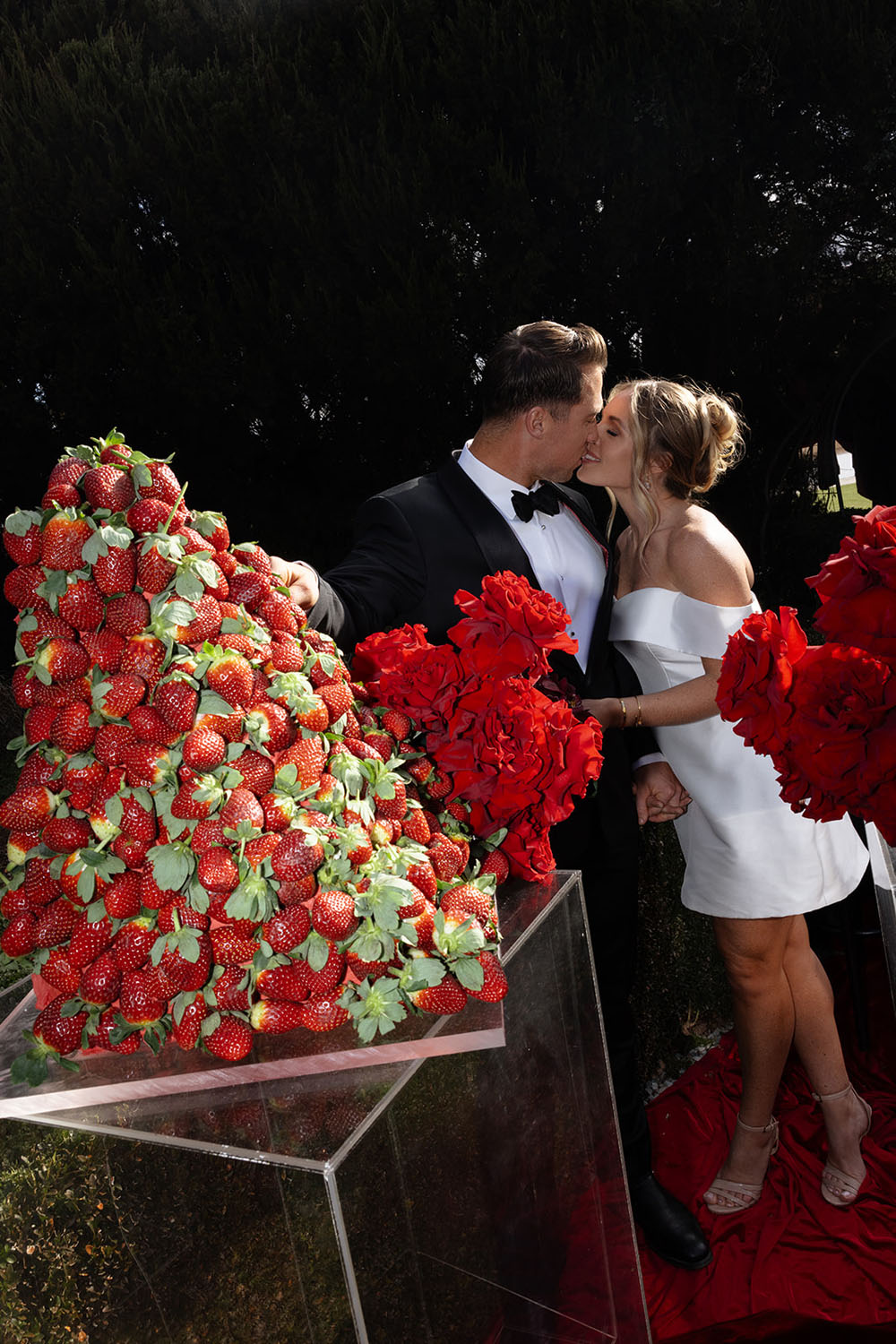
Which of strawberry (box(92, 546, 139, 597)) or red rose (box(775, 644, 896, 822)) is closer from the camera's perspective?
strawberry (box(92, 546, 139, 597))

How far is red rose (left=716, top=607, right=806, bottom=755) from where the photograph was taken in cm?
135

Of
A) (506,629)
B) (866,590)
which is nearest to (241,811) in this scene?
(506,629)

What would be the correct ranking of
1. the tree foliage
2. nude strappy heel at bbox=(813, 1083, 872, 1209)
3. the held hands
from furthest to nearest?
the tree foliage < nude strappy heel at bbox=(813, 1083, 872, 1209) < the held hands

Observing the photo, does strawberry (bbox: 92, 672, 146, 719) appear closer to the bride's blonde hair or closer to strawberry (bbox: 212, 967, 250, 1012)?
strawberry (bbox: 212, 967, 250, 1012)

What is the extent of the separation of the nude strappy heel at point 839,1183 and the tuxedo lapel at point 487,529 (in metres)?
1.45

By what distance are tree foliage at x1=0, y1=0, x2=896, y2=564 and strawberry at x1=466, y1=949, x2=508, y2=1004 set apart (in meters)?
3.04

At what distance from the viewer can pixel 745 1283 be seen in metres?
2.13

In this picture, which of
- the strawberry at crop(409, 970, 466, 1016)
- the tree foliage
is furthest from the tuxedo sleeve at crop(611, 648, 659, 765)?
the tree foliage

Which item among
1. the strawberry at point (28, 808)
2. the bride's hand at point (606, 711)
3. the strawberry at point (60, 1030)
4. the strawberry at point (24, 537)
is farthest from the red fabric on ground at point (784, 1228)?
the strawberry at point (24, 537)

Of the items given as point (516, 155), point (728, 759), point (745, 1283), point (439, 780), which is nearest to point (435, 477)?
point (728, 759)

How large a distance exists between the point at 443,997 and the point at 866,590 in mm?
763

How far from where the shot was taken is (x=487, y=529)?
218 centimetres

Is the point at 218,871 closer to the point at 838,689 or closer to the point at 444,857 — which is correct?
the point at 444,857

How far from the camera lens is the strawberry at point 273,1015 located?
1.07 meters
